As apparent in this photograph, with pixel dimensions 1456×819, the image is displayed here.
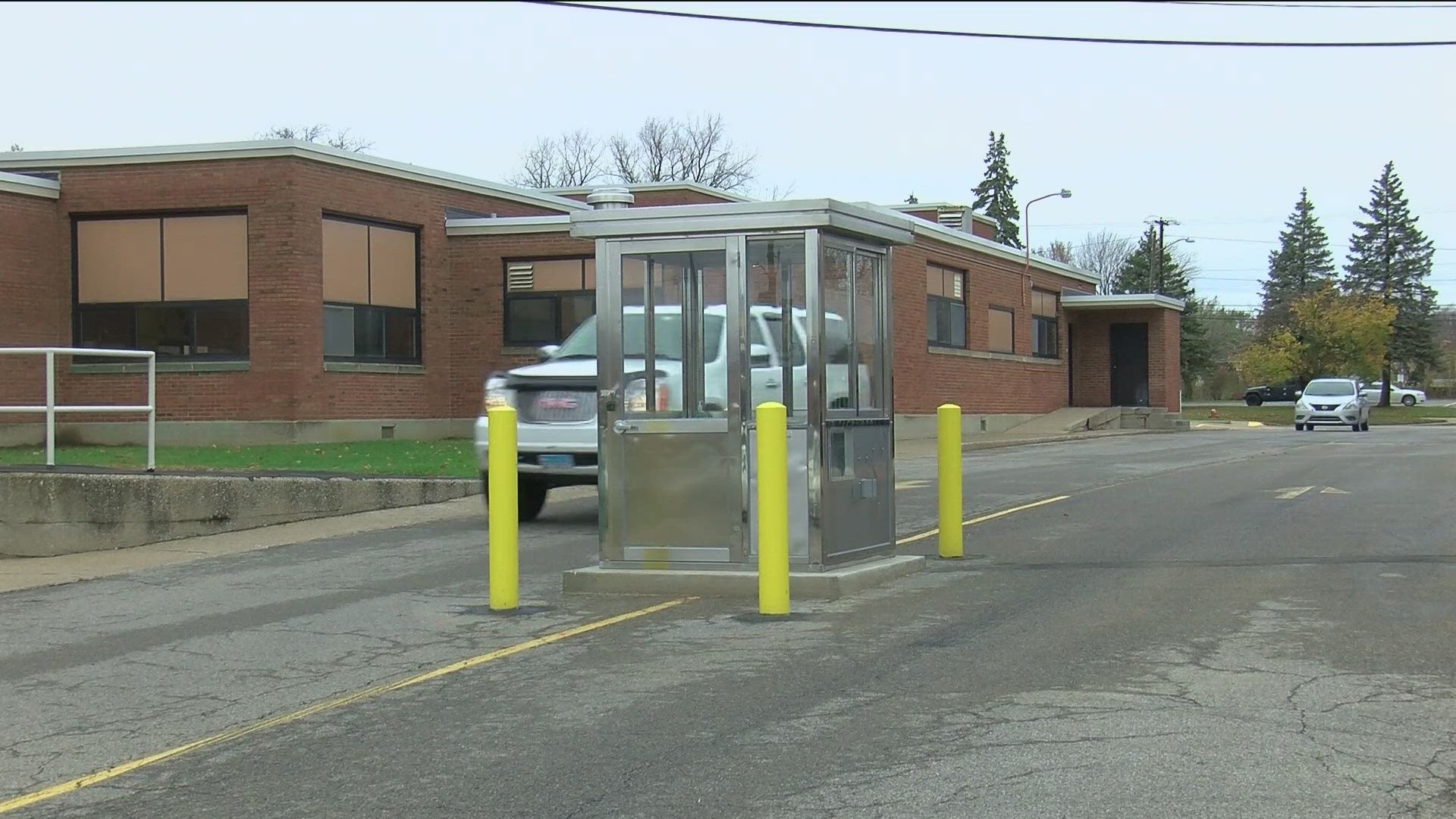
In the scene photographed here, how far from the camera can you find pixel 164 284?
23531 millimetres

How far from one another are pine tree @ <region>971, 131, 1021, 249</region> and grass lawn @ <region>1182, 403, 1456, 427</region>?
1461 centimetres

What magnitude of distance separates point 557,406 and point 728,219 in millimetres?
3974

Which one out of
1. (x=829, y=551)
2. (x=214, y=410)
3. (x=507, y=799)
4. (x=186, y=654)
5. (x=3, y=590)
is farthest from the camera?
(x=214, y=410)

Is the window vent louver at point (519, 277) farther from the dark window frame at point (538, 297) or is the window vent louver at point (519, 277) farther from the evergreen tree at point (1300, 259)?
the evergreen tree at point (1300, 259)

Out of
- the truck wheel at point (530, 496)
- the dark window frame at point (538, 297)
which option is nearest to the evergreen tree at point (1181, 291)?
the dark window frame at point (538, 297)

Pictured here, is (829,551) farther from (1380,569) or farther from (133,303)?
(133,303)

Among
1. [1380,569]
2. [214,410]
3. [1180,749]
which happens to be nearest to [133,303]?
[214,410]

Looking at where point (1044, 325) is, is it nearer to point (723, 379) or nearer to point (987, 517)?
point (987, 517)

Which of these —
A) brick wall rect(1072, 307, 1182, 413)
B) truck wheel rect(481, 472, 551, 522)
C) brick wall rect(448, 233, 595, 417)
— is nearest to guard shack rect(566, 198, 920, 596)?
truck wheel rect(481, 472, 551, 522)

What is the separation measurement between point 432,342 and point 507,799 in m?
22.6

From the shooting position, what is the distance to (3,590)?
34.8 feet

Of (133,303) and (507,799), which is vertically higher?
(133,303)

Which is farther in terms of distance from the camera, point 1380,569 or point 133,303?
point 133,303

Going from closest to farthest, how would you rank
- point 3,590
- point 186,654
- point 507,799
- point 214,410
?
point 507,799
point 186,654
point 3,590
point 214,410
